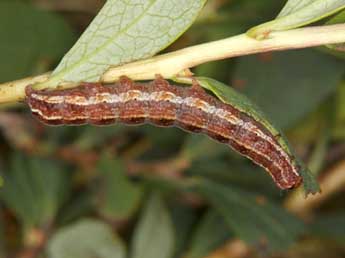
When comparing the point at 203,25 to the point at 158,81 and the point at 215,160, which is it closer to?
the point at 215,160

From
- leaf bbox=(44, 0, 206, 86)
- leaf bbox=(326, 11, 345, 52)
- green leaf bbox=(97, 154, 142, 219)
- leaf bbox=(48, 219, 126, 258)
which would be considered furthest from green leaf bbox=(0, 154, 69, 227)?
leaf bbox=(326, 11, 345, 52)

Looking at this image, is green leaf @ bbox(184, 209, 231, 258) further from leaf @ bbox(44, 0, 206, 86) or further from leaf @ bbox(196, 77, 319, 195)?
leaf @ bbox(44, 0, 206, 86)

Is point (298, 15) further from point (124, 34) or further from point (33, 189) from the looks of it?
point (33, 189)

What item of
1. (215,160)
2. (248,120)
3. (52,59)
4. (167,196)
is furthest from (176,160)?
(248,120)

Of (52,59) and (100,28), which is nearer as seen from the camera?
(100,28)

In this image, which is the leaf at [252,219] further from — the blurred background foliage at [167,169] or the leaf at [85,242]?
the leaf at [85,242]
